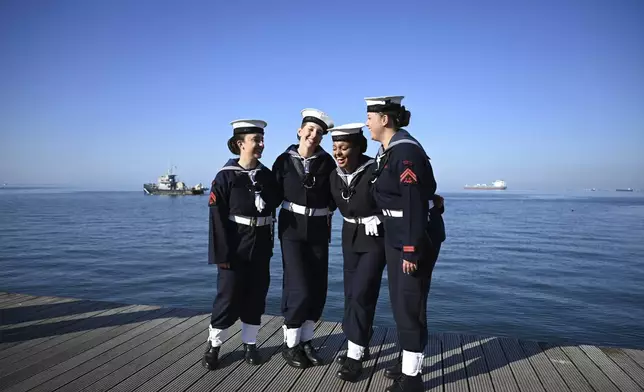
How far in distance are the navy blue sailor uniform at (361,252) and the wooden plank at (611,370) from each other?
2.12 meters

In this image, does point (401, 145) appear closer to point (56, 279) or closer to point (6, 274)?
point (56, 279)

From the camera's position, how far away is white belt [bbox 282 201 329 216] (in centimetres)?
388

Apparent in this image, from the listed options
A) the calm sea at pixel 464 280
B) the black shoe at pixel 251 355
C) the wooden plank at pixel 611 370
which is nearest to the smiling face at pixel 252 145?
the black shoe at pixel 251 355

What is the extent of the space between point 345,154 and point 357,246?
32.7 inches

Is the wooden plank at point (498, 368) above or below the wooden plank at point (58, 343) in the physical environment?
below

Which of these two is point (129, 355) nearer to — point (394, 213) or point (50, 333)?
point (50, 333)

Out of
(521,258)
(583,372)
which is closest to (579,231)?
(521,258)

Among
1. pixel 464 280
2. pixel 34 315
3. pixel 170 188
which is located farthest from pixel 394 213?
pixel 170 188

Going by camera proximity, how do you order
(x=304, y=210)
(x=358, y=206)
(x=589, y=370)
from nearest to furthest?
(x=358, y=206) → (x=589, y=370) → (x=304, y=210)

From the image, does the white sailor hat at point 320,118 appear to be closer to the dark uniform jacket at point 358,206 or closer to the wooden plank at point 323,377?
the dark uniform jacket at point 358,206

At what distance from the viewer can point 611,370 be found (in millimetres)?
3771

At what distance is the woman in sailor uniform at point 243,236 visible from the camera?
3.87 metres

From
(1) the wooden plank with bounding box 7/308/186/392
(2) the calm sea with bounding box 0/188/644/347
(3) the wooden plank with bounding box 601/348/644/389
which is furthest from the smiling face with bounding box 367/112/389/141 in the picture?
(2) the calm sea with bounding box 0/188/644/347

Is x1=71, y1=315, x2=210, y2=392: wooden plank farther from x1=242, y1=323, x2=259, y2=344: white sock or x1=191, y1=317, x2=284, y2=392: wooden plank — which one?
x1=242, y1=323, x2=259, y2=344: white sock
